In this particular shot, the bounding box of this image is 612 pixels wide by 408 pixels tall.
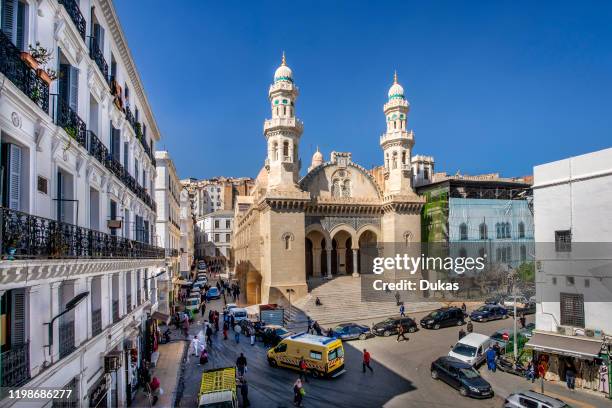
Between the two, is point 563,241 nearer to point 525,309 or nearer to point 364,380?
point 364,380

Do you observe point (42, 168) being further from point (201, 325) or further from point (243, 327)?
point (201, 325)

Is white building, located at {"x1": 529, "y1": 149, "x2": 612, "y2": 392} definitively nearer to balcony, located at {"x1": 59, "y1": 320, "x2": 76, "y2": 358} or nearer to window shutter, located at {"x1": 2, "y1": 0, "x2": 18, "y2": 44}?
balcony, located at {"x1": 59, "y1": 320, "x2": 76, "y2": 358}

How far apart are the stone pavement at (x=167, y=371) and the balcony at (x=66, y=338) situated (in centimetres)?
784

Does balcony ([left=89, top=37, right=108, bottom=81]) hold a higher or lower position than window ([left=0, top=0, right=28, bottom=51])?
higher

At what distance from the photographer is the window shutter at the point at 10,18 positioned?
7.43m

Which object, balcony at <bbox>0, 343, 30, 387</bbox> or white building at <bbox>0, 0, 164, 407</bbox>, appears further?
white building at <bbox>0, 0, 164, 407</bbox>

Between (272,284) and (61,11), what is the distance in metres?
29.9

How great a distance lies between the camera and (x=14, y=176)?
24.4ft

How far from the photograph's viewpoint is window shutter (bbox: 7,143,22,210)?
7297 mm

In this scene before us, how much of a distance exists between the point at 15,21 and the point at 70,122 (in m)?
2.71

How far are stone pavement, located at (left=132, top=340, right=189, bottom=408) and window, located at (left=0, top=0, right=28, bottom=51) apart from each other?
13500 mm

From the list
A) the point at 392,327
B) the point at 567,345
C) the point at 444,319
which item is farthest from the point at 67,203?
the point at 444,319

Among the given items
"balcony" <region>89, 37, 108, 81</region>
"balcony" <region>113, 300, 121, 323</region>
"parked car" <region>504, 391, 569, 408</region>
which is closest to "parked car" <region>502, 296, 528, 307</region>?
"parked car" <region>504, 391, 569, 408</region>

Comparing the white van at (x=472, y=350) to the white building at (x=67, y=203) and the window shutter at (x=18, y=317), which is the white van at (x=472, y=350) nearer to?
the white building at (x=67, y=203)
